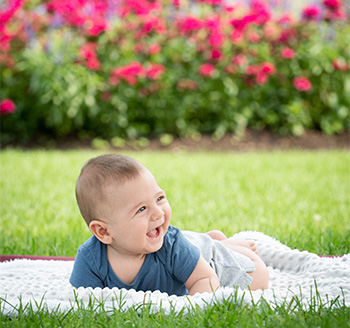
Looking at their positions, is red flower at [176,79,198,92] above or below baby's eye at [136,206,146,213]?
above

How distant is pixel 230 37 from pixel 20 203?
475 centimetres

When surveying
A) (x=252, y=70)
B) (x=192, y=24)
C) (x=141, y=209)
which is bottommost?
(x=141, y=209)

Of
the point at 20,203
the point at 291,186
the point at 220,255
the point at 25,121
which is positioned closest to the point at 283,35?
the point at 291,186

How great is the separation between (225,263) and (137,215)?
1.69 ft

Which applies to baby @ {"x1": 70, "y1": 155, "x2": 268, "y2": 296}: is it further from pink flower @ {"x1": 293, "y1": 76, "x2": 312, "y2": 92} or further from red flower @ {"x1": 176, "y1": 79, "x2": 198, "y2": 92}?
pink flower @ {"x1": 293, "y1": 76, "x2": 312, "y2": 92}

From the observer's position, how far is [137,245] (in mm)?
2096

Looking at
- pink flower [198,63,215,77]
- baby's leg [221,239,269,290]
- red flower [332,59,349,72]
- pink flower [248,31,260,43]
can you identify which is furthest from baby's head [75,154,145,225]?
red flower [332,59,349,72]

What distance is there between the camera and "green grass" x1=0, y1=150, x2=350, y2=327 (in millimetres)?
1882

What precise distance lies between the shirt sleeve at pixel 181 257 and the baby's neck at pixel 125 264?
5.0 inches

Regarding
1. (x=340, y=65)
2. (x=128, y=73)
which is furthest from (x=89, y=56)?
(x=340, y=65)

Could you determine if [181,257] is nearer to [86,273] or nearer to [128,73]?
[86,273]

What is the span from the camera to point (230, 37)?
8141 millimetres

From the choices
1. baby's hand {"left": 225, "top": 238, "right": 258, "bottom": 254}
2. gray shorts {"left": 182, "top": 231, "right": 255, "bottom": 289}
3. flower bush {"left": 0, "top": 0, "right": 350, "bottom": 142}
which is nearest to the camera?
gray shorts {"left": 182, "top": 231, "right": 255, "bottom": 289}

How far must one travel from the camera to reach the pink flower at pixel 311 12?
8156mm
